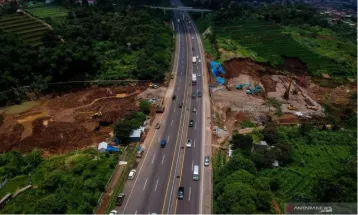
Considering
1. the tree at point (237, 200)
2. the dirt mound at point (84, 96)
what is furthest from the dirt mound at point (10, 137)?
the tree at point (237, 200)

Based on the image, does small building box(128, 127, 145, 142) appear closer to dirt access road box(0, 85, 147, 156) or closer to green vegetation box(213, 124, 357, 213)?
dirt access road box(0, 85, 147, 156)

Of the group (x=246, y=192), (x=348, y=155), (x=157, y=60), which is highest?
(x=157, y=60)

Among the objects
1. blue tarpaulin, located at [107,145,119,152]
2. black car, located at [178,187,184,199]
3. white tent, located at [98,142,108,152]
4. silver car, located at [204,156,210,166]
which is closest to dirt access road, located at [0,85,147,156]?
white tent, located at [98,142,108,152]

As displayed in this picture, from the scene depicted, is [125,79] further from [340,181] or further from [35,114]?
[340,181]

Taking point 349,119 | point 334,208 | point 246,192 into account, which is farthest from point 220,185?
point 349,119

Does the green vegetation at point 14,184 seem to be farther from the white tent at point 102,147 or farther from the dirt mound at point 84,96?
the dirt mound at point 84,96

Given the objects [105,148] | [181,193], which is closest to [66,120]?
[105,148]
